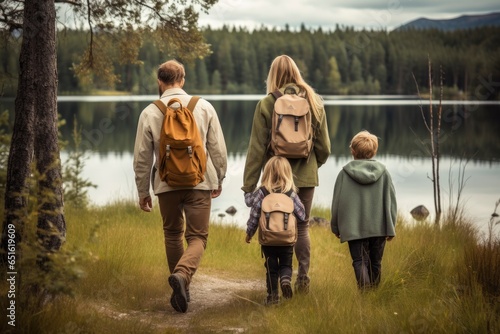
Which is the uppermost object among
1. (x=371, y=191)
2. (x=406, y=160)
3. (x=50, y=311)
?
(x=371, y=191)

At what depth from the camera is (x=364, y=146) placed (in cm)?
605

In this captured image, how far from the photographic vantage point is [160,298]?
21.5 feet

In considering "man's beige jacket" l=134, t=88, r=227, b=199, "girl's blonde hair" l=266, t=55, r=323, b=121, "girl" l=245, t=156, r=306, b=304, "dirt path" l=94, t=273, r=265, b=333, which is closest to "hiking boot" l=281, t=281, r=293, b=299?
"girl" l=245, t=156, r=306, b=304

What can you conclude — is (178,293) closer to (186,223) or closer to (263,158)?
(186,223)

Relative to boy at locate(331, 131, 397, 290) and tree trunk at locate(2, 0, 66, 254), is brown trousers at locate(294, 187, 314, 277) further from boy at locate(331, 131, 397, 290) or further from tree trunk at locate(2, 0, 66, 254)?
tree trunk at locate(2, 0, 66, 254)

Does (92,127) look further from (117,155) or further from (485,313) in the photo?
(485,313)

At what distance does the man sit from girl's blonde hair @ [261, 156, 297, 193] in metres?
0.53

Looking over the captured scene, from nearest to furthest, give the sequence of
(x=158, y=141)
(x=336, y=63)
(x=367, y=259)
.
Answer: (x=158, y=141) → (x=367, y=259) → (x=336, y=63)

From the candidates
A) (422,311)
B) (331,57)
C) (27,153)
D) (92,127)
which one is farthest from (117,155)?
(331,57)

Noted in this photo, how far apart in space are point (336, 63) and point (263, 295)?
111m

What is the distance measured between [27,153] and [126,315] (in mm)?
1919

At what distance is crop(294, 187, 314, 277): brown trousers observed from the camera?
20.1ft

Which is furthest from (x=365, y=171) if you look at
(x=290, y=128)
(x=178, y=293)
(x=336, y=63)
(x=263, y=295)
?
(x=336, y=63)

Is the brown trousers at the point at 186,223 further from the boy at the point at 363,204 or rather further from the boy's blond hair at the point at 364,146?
the boy's blond hair at the point at 364,146
